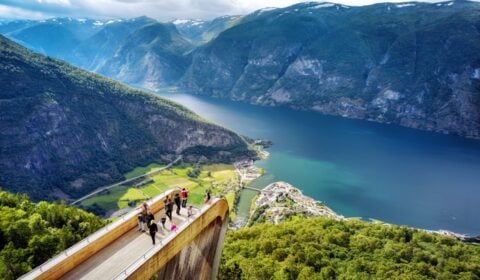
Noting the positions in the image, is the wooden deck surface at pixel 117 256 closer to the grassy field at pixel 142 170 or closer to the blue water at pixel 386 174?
the blue water at pixel 386 174

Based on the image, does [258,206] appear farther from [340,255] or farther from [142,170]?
[142,170]

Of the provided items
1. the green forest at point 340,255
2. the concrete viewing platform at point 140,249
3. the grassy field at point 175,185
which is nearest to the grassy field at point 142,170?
the grassy field at point 175,185

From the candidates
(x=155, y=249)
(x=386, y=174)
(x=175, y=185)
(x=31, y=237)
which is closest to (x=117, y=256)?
(x=155, y=249)

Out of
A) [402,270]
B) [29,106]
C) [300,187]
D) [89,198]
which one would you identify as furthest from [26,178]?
[402,270]

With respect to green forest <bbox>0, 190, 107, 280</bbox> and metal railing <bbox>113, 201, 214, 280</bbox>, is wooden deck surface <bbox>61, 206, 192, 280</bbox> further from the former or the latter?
green forest <bbox>0, 190, 107, 280</bbox>

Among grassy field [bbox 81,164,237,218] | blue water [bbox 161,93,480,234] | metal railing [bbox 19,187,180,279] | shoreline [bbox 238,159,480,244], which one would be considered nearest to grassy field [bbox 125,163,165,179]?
grassy field [bbox 81,164,237,218]

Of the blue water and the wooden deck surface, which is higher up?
the wooden deck surface
